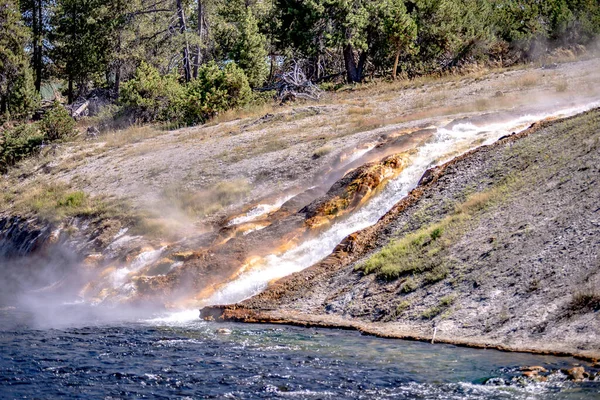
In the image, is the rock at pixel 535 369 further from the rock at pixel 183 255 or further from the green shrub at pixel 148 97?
the green shrub at pixel 148 97

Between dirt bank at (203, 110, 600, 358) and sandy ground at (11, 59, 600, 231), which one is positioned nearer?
dirt bank at (203, 110, 600, 358)

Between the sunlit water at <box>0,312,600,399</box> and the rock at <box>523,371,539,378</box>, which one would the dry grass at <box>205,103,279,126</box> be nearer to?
the sunlit water at <box>0,312,600,399</box>

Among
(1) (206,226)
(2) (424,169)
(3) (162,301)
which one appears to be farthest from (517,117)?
(3) (162,301)

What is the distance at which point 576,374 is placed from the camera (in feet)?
32.0

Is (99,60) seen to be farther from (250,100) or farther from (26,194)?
(26,194)

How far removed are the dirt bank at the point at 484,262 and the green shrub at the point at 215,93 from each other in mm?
18863

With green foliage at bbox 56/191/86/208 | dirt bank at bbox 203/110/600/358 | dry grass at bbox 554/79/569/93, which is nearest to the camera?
dirt bank at bbox 203/110/600/358

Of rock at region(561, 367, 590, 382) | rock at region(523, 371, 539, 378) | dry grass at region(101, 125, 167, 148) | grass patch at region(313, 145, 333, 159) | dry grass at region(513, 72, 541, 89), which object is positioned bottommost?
rock at region(523, 371, 539, 378)

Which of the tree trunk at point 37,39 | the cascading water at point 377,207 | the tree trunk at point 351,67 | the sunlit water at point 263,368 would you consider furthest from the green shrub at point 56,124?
the sunlit water at point 263,368

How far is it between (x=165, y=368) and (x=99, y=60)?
42.7 meters

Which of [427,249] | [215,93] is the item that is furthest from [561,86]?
[215,93]

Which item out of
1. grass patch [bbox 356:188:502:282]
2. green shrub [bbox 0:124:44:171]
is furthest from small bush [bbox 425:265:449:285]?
green shrub [bbox 0:124:44:171]

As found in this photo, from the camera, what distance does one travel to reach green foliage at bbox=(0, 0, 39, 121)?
4778 cm

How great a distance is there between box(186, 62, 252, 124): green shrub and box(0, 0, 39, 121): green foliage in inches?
653
